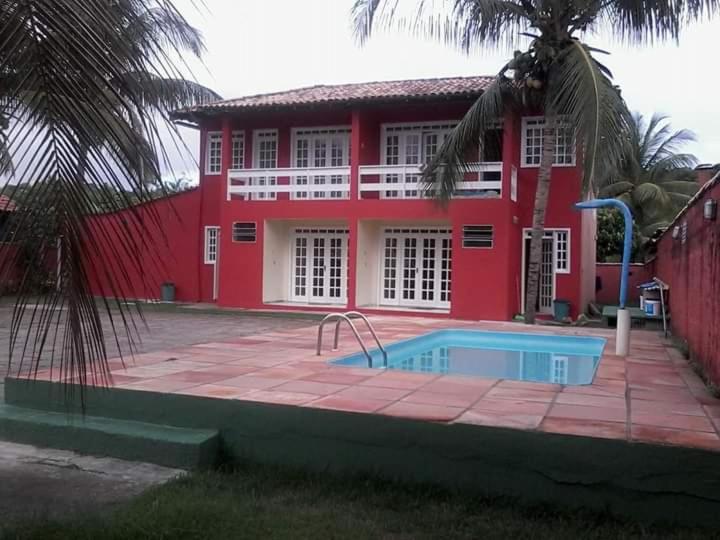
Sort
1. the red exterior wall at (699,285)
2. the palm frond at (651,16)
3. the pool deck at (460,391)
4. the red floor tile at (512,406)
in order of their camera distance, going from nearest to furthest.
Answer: the pool deck at (460,391)
the red floor tile at (512,406)
the red exterior wall at (699,285)
the palm frond at (651,16)

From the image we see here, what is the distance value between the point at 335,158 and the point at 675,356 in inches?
481

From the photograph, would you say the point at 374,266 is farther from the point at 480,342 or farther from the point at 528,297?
the point at 480,342

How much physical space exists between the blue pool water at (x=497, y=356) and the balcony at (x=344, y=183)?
14.7 feet

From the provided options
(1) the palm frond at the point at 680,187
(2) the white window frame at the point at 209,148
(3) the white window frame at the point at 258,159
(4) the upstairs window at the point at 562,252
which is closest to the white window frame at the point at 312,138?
(3) the white window frame at the point at 258,159

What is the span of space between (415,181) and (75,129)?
49.8 ft

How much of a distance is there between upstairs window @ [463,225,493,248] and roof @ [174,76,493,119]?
3.28 meters

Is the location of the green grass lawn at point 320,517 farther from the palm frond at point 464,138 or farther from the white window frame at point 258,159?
the white window frame at point 258,159

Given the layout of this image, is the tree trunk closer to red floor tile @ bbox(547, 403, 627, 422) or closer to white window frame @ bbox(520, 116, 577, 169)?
white window frame @ bbox(520, 116, 577, 169)

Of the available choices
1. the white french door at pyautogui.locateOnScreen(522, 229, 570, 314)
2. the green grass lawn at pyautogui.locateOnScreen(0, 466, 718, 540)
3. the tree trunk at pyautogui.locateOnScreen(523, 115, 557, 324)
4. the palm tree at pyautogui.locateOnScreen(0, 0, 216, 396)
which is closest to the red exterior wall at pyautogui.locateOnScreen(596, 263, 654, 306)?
the white french door at pyautogui.locateOnScreen(522, 229, 570, 314)

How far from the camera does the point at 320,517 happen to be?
4.18 m

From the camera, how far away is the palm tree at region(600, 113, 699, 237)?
27.0 meters

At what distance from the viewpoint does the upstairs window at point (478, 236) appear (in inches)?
640

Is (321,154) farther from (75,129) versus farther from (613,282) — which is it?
(75,129)

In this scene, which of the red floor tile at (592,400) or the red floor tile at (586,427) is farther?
the red floor tile at (592,400)
